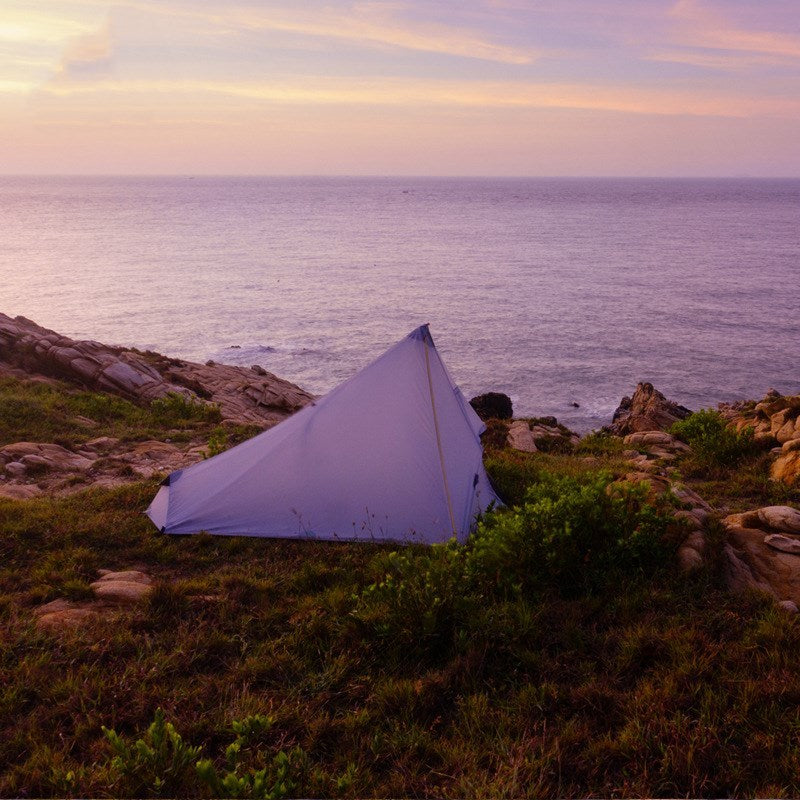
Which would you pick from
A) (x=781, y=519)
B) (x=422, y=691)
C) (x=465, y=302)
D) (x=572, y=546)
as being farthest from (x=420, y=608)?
(x=465, y=302)

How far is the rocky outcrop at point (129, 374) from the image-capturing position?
63.4 ft

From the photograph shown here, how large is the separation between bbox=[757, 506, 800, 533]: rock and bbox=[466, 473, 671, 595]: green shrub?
159 centimetres

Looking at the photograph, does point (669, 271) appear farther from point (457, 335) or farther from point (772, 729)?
point (772, 729)

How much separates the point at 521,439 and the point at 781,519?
32.5 ft

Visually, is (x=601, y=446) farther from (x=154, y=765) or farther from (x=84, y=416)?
(x=154, y=765)

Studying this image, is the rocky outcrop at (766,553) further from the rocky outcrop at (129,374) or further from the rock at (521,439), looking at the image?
the rocky outcrop at (129,374)

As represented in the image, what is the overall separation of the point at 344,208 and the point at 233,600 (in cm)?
15176

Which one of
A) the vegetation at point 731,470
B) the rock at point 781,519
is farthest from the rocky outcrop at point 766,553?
the vegetation at point 731,470

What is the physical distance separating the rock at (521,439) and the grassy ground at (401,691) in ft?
33.2

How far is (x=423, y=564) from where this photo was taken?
21.8 ft

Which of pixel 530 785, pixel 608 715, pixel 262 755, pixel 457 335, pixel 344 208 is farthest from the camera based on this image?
pixel 344 208

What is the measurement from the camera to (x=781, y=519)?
286 inches

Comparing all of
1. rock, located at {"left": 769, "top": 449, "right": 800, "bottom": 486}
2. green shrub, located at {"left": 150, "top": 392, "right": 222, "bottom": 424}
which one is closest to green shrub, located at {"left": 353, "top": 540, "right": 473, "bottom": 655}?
rock, located at {"left": 769, "top": 449, "right": 800, "bottom": 486}

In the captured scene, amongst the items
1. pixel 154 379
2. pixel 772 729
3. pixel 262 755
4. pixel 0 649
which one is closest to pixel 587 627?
pixel 772 729
